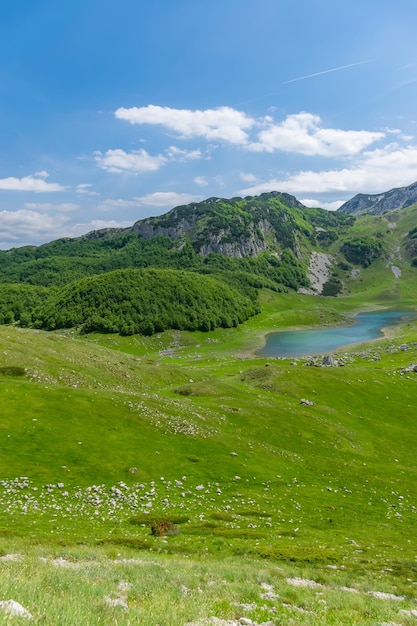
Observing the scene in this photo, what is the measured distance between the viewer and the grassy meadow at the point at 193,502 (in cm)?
1323

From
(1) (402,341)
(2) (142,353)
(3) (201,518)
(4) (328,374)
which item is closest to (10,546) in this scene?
(3) (201,518)

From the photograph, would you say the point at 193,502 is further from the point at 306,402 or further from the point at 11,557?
the point at 306,402

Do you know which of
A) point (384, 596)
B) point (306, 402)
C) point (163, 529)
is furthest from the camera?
point (306, 402)

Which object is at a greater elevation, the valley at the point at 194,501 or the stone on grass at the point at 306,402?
the valley at the point at 194,501

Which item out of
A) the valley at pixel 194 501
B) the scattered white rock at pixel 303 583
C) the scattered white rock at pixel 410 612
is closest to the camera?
the valley at pixel 194 501

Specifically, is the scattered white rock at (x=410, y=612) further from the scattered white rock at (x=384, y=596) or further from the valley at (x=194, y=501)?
the scattered white rock at (x=384, y=596)

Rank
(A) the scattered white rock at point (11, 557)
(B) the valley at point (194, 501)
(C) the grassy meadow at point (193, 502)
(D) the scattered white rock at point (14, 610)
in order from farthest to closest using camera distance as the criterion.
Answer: (A) the scattered white rock at point (11, 557) → (B) the valley at point (194, 501) → (C) the grassy meadow at point (193, 502) → (D) the scattered white rock at point (14, 610)

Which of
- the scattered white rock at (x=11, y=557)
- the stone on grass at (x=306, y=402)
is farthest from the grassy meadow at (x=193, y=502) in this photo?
the stone on grass at (x=306, y=402)

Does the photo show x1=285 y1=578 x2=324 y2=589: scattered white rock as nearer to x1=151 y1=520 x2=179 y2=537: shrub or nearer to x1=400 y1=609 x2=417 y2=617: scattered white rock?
x1=400 y1=609 x2=417 y2=617: scattered white rock

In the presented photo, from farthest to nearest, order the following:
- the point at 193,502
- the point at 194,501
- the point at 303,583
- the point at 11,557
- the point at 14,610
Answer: the point at 194,501 → the point at 193,502 → the point at 303,583 → the point at 11,557 → the point at 14,610

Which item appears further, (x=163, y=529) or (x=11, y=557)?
(x=163, y=529)

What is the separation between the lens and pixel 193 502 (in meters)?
34.8

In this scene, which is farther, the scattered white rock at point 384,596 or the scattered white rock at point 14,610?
the scattered white rock at point 384,596

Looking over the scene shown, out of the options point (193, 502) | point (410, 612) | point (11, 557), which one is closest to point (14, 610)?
point (11, 557)
